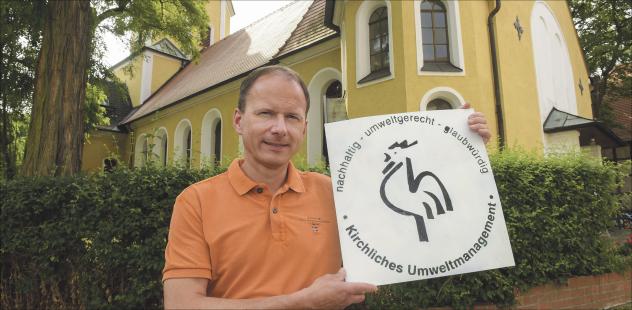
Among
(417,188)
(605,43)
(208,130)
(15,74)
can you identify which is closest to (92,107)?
(15,74)

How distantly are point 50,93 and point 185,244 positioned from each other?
712cm

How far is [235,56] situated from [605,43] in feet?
66.5

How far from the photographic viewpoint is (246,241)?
1.41 meters

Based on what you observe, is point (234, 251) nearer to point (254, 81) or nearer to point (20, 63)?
point (254, 81)

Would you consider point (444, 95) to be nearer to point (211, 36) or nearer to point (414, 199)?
point (414, 199)

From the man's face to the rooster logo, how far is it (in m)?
0.44

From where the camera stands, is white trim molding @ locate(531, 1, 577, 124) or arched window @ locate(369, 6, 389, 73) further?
white trim molding @ locate(531, 1, 577, 124)

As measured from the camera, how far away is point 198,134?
63.5ft

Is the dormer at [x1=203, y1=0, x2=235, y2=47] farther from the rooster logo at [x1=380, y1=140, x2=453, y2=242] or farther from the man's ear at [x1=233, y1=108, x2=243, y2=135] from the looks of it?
the rooster logo at [x1=380, y1=140, x2=453, y2=242]

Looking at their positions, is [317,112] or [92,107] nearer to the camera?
[92,107]

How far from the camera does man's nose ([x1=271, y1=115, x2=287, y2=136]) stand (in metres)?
1.47

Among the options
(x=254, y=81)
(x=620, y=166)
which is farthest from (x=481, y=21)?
(x=254, y=81)

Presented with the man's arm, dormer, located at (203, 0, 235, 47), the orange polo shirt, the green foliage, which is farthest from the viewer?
dormer, located at (203, 0, 235, 47)

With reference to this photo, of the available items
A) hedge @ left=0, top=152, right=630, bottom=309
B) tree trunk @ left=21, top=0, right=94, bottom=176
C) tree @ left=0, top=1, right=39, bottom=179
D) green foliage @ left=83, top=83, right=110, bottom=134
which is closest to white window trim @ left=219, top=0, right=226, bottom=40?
tree @ left=0, top=1, right=39, bottom=179
